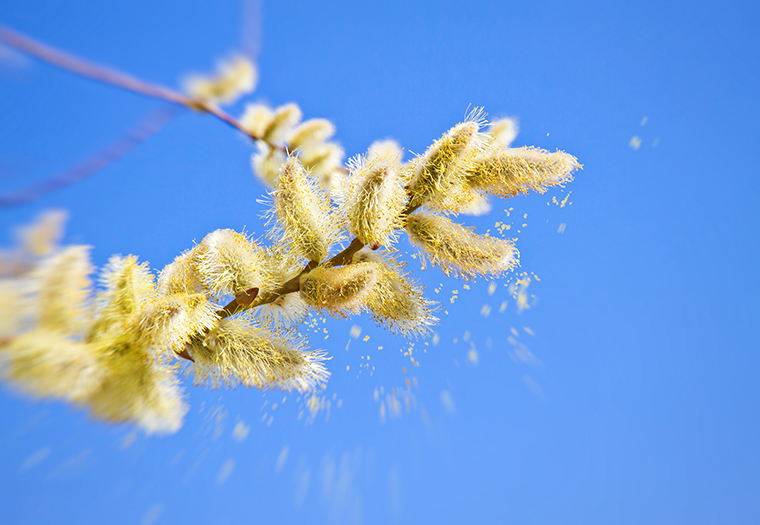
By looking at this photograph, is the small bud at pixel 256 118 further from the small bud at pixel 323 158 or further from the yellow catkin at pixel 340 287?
the yellow catkin at pixel 340 287

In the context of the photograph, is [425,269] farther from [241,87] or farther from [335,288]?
[241,87]

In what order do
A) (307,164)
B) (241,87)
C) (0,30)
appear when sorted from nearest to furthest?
(0,30), (241,87), (307,164)

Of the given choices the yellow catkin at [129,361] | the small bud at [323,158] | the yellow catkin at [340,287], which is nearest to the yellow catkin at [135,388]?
the yellow catkin at [129,361]

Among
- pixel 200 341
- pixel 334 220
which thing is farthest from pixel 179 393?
pixel 334 220

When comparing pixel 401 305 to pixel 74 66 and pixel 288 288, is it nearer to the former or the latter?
pixel 288 288

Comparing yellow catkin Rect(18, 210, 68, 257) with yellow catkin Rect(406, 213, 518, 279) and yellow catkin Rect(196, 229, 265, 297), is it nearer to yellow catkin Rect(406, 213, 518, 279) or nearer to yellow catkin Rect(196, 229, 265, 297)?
yellow catkin Rect(196, 229, 265, 297)

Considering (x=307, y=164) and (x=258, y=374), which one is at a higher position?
(x=307, y=164)
